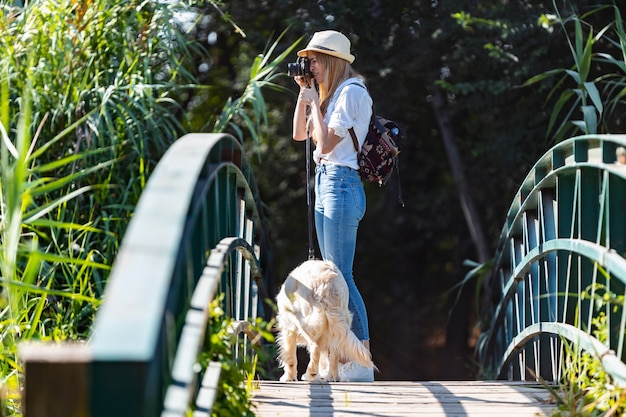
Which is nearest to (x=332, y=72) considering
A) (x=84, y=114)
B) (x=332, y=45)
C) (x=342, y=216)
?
(x=332, y=45)

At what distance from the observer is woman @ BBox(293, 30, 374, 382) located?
509cm

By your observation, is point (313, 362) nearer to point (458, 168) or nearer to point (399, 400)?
point (399, 400)

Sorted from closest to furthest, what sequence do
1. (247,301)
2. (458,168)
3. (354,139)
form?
1. (354,139)
2. (247,301)
3. (458,168)

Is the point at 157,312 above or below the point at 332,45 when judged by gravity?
below

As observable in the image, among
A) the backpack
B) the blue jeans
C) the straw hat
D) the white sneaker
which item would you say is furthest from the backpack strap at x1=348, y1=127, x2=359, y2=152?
the white sneaker

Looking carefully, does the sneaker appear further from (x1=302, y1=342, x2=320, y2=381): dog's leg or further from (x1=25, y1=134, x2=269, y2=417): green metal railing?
(x1=25, y1=134, x2=269, y2=417): green metal railing

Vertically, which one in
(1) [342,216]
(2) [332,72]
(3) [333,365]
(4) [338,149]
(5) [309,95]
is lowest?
(3) [333,365]

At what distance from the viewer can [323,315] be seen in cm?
492

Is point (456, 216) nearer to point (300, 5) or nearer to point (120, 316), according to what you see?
point (300, 5)

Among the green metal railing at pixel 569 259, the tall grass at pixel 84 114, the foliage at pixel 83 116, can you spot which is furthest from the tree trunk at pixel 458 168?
the foliage at pixel 83 116

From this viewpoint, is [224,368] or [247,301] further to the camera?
[247,301]

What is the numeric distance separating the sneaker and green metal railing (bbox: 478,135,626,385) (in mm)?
855

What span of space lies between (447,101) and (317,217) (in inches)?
225

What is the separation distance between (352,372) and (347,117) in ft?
4.12
